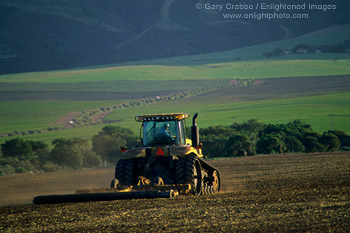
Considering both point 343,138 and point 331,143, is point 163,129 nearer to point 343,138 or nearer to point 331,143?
point 331,143

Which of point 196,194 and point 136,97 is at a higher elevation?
point 136,97

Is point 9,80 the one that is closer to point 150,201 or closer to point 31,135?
point 31,135

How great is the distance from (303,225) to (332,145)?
34446 millimetres

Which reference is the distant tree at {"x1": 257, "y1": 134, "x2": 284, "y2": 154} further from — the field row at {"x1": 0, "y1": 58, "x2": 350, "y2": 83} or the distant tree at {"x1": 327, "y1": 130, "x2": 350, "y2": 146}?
the field row at {"x1": 0, "y1": 58, "x2": 350, "y2": 83}

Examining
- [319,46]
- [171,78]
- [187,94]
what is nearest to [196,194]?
[187,94]

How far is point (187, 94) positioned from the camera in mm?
107500

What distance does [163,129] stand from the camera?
18.8 meters

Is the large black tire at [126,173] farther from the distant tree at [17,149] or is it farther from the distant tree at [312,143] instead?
the distant tree at [17,149]

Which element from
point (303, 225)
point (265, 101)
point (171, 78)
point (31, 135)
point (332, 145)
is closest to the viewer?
point (303, 225)

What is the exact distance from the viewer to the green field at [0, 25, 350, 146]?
270 ft

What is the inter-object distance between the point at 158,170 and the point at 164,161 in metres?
0.31

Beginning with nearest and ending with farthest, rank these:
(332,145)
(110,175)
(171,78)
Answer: (110,175) → (332,145) → (171,78)

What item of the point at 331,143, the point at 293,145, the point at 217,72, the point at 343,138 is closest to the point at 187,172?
the point at 293,145

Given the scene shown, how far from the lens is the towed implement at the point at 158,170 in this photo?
1623 centimetres
